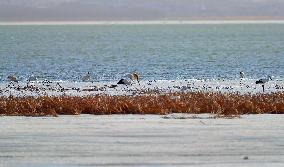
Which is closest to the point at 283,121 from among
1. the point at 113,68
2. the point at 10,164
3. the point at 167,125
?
the point at 167,125

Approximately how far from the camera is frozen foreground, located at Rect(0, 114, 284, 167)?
31.0ft

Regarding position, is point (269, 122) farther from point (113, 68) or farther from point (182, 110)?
point (113, 68)

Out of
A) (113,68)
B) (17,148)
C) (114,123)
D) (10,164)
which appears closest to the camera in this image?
(10,164)

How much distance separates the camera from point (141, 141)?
11.0 metres

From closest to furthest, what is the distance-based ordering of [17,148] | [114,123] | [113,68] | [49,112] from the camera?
1. [17,148]
2. [114,123]
3. [49,112]
4. [113,68]

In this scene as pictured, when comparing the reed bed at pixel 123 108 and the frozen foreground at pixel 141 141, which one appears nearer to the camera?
the frozen foreground at pixel 141 141

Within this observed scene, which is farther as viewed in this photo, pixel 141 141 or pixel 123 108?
pixel 123 108

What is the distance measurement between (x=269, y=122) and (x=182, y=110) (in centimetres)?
241

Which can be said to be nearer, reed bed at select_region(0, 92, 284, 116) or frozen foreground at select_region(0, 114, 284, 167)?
frozen foreground at select_region(0, 114, 284, 167)

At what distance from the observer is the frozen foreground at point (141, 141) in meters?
9.45

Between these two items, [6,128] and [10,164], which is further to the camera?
[6,128]

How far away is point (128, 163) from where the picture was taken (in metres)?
9.24

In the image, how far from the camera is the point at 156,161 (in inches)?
369

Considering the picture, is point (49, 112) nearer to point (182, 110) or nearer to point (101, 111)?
point (101, 111)
